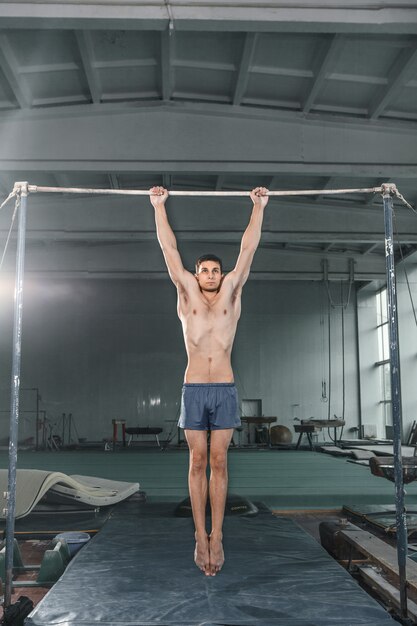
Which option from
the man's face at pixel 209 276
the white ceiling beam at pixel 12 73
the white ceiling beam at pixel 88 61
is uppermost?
the white ceiling beam at pixel 88 61

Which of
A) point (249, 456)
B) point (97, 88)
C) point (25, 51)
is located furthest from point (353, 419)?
point (25, 51)

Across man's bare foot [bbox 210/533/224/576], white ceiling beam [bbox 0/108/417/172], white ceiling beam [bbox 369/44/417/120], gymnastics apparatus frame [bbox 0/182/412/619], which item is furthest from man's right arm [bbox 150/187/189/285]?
white ceiling beam [bbox 369/44/417/120]

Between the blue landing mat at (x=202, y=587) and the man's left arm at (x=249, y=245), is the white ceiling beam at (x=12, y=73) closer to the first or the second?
the man's left arm at (x=249, y=245)

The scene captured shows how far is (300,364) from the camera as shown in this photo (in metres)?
20.2

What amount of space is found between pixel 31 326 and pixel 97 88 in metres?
12.2

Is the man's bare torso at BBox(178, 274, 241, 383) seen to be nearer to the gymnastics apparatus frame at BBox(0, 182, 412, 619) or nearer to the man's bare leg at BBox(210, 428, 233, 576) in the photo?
the man's bare leg at BBox(210, 428, 233, 576)

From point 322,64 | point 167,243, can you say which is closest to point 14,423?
point 167,243

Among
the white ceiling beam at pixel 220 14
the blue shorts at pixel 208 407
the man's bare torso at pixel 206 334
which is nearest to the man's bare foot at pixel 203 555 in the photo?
the blue shorts at pixel 208 407

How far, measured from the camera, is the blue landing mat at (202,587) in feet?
9.60

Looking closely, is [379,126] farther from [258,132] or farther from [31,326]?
[31,326]

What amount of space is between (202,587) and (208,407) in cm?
117

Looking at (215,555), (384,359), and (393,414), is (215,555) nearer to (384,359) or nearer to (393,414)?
(393,414)

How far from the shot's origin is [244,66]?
870 centimetres

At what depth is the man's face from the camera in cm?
417
